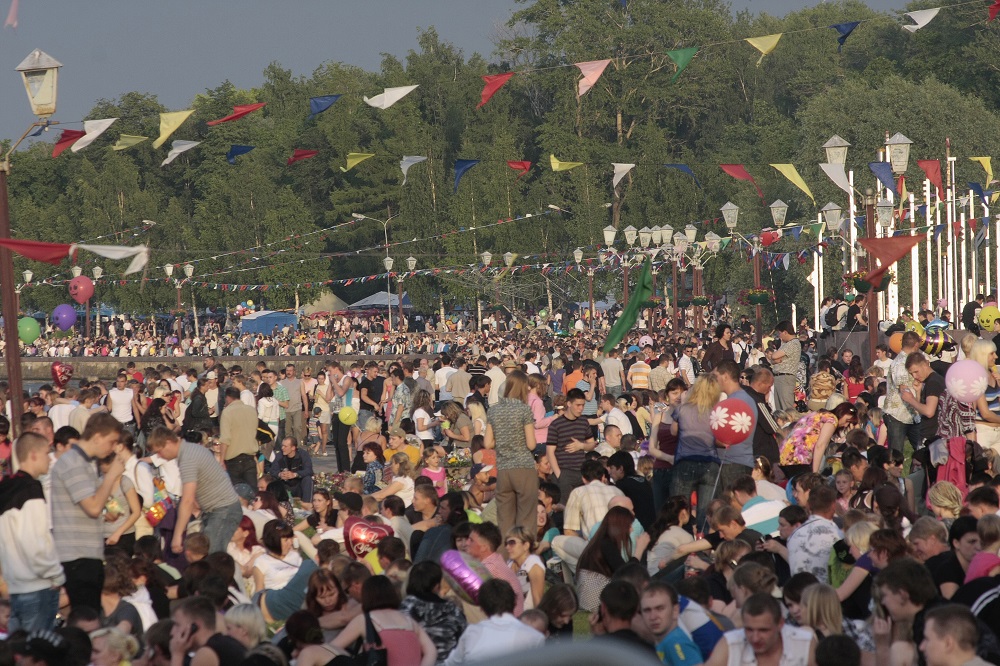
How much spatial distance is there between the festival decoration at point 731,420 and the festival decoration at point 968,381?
1.64 meters

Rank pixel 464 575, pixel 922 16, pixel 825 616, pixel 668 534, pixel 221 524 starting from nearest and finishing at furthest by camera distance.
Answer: pixel 825 616, pixel 464 575, pixel 668 534, pixel 221 524, pixel 922 16

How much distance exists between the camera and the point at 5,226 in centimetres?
1377

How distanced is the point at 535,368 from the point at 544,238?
44131 millimetres

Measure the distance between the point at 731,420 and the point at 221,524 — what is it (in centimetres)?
359

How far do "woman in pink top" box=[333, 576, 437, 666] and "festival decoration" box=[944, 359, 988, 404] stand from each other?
5.18 meters

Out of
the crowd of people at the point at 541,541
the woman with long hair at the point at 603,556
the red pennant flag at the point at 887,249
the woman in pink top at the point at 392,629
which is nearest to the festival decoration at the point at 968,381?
the crowd of people at the point at 541,541

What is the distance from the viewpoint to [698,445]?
32.2 ft

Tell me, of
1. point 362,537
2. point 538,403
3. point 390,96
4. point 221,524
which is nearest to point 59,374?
point 390,96

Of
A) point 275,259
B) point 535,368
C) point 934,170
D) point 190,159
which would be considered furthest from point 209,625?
point 190,159

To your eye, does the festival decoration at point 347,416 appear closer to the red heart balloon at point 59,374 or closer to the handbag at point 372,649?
the red heart balloon at point 59,374

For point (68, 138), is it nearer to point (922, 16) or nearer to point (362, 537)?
point (922, 16)

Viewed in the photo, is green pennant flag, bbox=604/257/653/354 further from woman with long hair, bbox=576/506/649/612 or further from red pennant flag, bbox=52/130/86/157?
red pennant flag, bbox=52/130/86/157

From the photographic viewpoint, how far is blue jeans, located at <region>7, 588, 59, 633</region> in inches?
282

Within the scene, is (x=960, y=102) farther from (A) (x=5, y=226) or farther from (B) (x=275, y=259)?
(A) (x=5, y=226)
